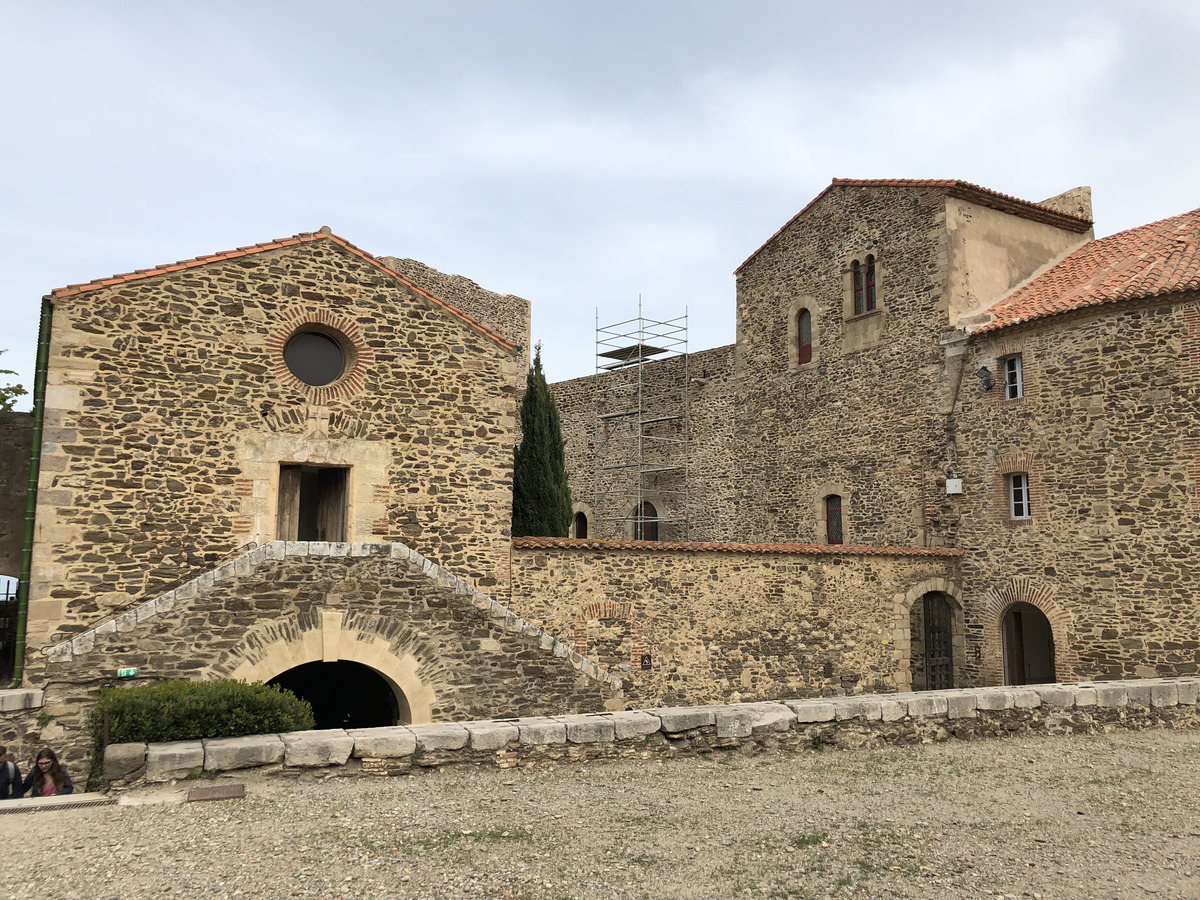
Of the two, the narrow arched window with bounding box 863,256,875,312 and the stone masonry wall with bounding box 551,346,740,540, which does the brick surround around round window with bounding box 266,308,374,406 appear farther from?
the stone masonry wall with bounding box 551,346,740,540

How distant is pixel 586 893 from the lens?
16.1 feet

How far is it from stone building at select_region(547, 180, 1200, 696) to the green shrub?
18.1ft

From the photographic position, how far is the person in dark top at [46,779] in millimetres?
8109

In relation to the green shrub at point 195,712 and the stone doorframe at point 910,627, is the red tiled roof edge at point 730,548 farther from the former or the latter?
the green shrub at point 195,712

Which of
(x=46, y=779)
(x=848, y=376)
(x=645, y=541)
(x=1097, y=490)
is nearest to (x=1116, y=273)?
(x=1097, y=490)

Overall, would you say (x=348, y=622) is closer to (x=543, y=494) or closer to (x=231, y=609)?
(x=231, y=609)

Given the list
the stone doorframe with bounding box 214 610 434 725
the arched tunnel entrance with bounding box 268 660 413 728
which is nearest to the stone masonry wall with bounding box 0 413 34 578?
the arched tunnel entrance with bounding box 268 660 413 728

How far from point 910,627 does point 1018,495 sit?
3.01 meters

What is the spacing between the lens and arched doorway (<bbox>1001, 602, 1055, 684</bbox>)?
17.6 meters

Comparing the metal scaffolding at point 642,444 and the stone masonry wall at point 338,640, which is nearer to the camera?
the stone masonry wall at point 338,640

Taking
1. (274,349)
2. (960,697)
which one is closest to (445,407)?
(274,349)

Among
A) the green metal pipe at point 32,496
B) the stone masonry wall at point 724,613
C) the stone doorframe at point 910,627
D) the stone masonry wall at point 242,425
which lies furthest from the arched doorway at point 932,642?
the green metal pipe at point 32,496

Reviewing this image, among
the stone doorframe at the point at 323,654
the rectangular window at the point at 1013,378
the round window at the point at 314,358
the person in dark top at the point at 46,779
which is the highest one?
the rectangular window at the point at 1013,378

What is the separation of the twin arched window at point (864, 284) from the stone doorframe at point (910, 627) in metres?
6.16
